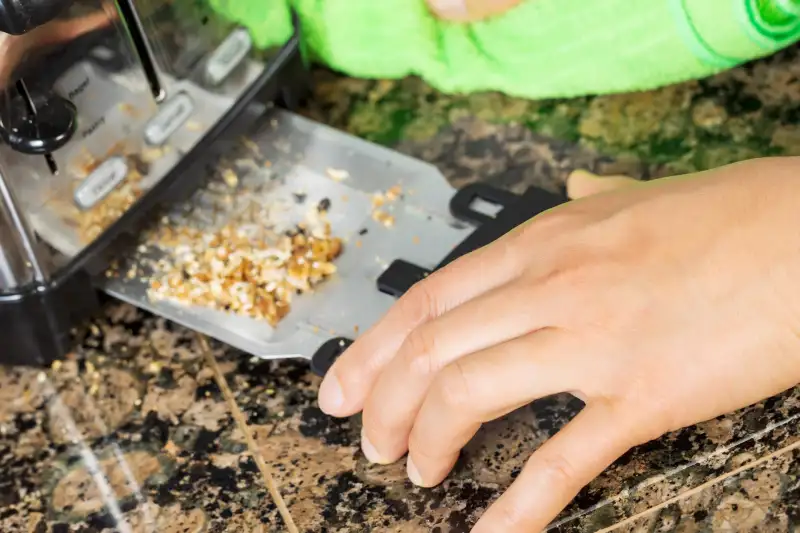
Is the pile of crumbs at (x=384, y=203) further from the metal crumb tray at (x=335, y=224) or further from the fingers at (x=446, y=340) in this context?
the fingers at (x=446, y=340)

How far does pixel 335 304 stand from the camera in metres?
0.60

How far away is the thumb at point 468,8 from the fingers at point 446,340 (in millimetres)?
282

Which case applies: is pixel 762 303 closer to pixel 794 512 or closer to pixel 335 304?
pixel 794 512

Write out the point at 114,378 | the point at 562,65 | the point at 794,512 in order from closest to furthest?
the point at 794,512, the point at 114,378, the point at 562,65

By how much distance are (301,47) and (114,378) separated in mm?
278

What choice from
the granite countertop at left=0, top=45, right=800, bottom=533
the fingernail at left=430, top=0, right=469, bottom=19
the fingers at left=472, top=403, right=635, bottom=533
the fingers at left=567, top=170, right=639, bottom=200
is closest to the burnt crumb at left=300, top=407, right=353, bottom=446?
the granite countertop at left=0, top=45, right=800, bottom=533

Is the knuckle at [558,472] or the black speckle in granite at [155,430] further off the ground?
the knuckle at [558,472]

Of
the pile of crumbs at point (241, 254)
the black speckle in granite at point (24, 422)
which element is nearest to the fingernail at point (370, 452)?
the pile of crumbs at point (241, 254)

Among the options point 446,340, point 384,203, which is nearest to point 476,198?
point 384,203

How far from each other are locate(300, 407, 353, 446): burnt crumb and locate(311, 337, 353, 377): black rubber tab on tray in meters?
0.02

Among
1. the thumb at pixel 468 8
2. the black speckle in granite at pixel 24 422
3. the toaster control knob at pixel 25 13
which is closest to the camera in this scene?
the toaster control knob at pixel 25 13

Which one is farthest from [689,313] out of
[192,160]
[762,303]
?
[192,160]

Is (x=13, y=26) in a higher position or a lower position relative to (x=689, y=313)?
higher

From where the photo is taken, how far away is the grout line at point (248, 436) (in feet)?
1.71
